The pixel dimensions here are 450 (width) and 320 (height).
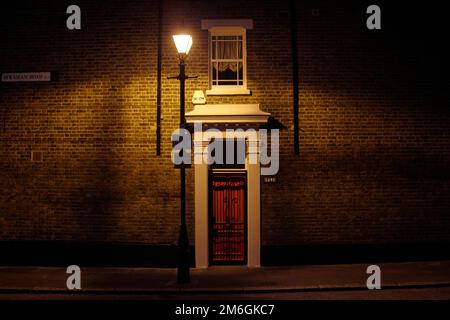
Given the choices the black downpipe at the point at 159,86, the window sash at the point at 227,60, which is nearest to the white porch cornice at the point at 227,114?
the window sash at the point at 227,60

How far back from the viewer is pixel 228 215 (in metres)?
14.0

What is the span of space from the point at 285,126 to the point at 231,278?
4.26 m

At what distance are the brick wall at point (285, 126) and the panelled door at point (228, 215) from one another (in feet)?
2.07

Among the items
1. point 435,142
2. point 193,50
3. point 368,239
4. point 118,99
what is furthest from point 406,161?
point 118,99

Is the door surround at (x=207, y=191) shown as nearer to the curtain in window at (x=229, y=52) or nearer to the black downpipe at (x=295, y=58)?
the black downpipe at (x=295, y=58)

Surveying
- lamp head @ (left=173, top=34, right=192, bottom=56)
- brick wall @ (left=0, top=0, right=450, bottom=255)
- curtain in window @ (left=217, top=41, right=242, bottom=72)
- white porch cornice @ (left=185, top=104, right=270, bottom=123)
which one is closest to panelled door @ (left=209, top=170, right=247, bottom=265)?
brick wall @ (left=0, top=0, right=450, bottom=255)

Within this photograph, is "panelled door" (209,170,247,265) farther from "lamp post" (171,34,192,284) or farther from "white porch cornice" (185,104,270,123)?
"lamp post" (171,34,192,284)

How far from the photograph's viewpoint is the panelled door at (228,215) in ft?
45.9

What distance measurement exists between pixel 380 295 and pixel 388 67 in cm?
631

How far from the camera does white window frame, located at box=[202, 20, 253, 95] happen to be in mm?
13836

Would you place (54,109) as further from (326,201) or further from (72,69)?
(326,201)

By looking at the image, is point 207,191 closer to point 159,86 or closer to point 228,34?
point 159,86

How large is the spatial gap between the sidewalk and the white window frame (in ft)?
15.4

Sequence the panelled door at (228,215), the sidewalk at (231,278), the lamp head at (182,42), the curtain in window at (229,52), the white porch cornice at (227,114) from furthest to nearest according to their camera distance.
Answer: the curtain in window at (229,52) → the panelled door at (228,215) → the white porch cornice at (227,114) → the lamp head at (182,42) → the sidewalk at (231,278)
